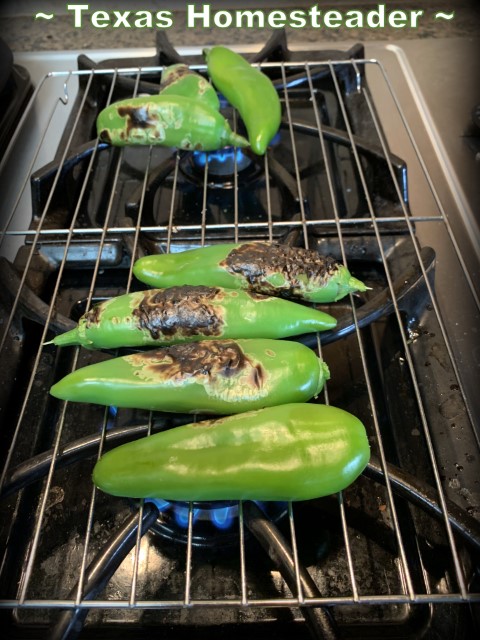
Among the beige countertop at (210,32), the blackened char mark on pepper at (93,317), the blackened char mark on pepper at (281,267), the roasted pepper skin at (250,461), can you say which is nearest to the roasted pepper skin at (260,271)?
the blackened char mark on pepper at (281,267)

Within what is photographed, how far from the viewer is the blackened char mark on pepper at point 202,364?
0.70 m

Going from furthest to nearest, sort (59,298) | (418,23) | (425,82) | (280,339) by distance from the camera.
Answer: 1. (418,23)
2. (425,82)
3. (59,298)
4. (280,339)

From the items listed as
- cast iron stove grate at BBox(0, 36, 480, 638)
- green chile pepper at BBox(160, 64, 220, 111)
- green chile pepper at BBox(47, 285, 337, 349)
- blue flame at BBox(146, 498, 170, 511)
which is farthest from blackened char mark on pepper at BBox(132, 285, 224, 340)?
green chile pepper at BBox(160, 64, 220, 111)

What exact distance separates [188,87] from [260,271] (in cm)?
64

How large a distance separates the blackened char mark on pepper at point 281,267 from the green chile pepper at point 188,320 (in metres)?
0.05

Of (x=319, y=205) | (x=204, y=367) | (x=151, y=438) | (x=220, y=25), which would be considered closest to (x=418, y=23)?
(x=220, y=25)

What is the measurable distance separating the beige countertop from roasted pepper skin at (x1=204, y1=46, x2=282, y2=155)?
17.6 inches

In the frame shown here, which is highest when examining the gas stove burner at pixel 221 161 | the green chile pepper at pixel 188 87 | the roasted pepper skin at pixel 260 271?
the green chile pepper at pixel 188 87

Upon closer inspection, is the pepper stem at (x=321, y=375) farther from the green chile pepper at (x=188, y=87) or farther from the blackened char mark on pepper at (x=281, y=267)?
the green chile pepper at (x=188, y=87)

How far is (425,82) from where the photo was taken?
147cm

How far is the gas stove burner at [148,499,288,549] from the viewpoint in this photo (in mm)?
708

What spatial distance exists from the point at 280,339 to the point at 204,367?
0.17m

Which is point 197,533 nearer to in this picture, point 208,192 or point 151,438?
point 151,438

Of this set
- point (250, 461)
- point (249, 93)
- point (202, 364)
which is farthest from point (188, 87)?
point (250, 461)
